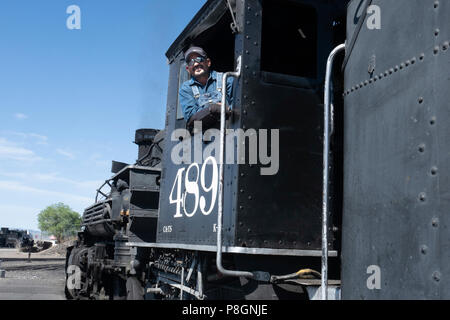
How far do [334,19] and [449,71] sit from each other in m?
2.09

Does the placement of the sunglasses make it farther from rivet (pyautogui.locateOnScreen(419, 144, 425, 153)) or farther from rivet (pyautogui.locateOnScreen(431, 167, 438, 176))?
rivet (pyautogui.locateOnScreen(431, 167, 438, 176))

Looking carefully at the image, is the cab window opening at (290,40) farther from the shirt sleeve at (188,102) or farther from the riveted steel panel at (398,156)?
the riveted steel panel at (398,156)

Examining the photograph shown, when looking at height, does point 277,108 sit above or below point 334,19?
below

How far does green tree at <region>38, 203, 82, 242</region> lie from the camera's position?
99000 millimetres

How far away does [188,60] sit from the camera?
4.53 meters

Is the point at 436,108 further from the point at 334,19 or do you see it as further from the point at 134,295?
the point at 134,295

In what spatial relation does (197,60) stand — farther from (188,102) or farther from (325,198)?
(325,198)

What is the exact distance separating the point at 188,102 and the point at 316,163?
54.7 inches

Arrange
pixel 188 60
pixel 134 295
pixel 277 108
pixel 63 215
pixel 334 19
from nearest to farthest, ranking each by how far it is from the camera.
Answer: pixel 277 108 → pixel 334 19 → pixel 188 60 → pixel 134 295 → pixel 63 215

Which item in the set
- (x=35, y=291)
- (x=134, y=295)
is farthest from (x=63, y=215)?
(x=134, y=295)

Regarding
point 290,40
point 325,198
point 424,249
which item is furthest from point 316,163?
point 424,249

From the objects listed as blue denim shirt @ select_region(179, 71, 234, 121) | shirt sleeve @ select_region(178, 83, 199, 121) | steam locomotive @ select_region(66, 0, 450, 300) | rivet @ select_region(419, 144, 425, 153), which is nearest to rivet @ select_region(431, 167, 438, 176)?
steam locomotive @ select_region(66, 0, 450, 300)

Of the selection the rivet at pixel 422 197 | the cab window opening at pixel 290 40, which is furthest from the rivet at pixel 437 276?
the cab window opening at pixel 290 40

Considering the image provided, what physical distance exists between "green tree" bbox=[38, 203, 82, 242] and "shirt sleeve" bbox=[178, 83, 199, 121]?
99645mm
